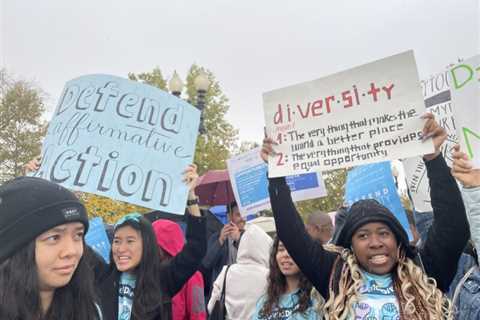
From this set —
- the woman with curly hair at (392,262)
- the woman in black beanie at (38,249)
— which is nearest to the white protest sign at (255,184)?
the woman with curly hair at (392,262)

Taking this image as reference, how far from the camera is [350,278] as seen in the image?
2604 millimetres

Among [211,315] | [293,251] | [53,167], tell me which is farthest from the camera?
[211,315]

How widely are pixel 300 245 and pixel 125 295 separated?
4.08 feet

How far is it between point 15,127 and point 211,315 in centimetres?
2089

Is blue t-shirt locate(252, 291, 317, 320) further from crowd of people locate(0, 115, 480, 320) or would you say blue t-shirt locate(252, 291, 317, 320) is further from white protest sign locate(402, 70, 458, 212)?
white protest sign locate(402, 70, 458, 212)

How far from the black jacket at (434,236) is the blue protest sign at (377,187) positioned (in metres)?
1.26

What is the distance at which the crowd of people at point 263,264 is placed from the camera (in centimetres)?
189

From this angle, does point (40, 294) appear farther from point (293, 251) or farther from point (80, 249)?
point (293, 251)

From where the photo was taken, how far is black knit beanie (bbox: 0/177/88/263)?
183 centimetres

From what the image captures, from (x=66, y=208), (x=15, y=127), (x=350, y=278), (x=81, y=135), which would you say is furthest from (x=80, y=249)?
(x=15, y=127)


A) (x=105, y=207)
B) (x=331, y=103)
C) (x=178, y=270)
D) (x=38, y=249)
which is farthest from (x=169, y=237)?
(x=105, y=207)

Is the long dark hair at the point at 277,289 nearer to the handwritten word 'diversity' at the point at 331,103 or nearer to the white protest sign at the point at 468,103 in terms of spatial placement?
the handwritten word 'diversity' at the point at 331,103

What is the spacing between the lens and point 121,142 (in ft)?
12.1

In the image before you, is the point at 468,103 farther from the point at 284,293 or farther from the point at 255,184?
the point at 255,184
